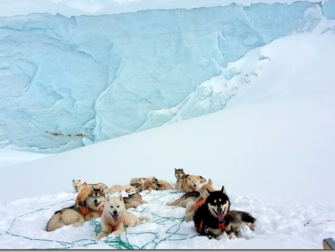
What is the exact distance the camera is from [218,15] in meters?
11.2

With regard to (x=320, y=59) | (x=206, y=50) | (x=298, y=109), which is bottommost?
(x=298, y=109)

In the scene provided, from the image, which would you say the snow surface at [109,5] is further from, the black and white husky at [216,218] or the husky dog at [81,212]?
the black and white husky at [216,218]

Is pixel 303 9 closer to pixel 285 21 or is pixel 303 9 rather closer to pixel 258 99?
pixel 285 21

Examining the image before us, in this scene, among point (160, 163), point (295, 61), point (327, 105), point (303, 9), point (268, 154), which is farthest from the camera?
point (303, 9)

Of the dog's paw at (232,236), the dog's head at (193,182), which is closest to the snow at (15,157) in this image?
the dog's head at (193,182)

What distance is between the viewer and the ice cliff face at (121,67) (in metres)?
10.7

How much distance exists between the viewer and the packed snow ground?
2004mm

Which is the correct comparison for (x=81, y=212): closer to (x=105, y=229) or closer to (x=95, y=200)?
(x=95, y=200)

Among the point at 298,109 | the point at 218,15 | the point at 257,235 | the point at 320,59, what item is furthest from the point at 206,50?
the point at 257,235

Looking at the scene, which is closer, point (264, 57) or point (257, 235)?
point (257, 235)

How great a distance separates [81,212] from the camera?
260 cm

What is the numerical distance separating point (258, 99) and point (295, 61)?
264 centimetres

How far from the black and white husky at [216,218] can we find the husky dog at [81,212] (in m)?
1.10

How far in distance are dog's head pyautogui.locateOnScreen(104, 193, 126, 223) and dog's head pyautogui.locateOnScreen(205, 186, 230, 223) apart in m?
0.75
